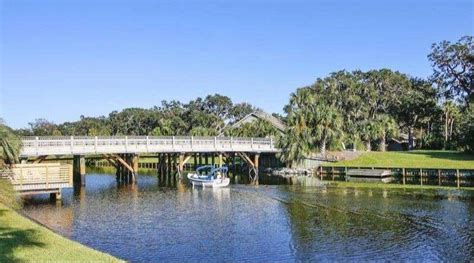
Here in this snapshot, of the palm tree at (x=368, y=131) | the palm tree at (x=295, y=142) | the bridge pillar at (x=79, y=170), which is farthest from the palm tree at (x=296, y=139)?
the bridge pillar at (x=79, y=170)

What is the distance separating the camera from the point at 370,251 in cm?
2000

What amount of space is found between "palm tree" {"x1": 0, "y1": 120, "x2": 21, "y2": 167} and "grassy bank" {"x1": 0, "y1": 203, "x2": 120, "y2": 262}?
47.1 ft

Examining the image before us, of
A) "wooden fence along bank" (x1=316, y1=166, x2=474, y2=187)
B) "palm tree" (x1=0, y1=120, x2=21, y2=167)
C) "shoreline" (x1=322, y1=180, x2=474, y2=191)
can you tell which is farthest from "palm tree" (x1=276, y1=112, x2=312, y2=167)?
"palm tree" (x1=0, y1=120, x2=21, y2=167)

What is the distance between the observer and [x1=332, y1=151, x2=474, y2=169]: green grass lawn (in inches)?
2129

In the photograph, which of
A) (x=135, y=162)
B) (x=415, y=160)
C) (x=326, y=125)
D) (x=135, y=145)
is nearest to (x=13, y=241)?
(x=135, y=145)

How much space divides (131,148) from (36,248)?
33435 millimetres

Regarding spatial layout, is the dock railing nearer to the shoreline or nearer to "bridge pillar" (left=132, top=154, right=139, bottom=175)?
"bridge pillar" (left=132, top=154, right=139, bottom=175)

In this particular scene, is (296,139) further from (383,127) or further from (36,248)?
(36,248)

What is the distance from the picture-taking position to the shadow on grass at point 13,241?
1373 cm

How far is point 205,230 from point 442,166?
36.6 m

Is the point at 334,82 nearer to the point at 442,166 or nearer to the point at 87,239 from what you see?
the point at 442,166

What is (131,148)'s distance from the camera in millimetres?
48219

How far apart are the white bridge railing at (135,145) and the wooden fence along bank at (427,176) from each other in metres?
8.72

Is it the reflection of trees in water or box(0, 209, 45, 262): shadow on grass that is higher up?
box(0, 209, 45, 262): shadow on grass
